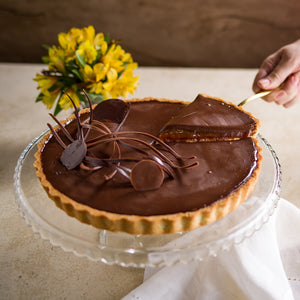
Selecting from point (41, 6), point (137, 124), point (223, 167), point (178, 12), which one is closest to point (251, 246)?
point (223, 167)

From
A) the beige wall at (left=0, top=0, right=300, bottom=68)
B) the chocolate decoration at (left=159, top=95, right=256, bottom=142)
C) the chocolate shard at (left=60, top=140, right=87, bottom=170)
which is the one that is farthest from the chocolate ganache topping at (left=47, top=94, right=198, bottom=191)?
the beige wall at (left=0, top=0, right=300, bottom=68)

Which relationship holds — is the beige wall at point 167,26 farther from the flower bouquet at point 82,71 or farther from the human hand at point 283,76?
the flower bouquet at point 82,71

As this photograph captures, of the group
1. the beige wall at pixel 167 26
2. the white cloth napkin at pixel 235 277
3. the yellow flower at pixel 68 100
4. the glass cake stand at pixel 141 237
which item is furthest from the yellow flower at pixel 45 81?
the beige wall at pixel 167 26

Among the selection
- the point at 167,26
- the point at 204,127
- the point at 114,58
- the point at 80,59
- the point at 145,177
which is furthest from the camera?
the point at 167,26

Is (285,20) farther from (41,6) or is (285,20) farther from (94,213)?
(94,213)

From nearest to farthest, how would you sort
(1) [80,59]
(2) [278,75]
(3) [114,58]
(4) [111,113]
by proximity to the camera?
(4) [111,113] < (1) [80,59] < (3) [114,58] < (2) [278,75]

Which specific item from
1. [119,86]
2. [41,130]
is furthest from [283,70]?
[41,130]

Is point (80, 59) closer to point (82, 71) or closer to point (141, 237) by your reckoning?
point (82, 71)

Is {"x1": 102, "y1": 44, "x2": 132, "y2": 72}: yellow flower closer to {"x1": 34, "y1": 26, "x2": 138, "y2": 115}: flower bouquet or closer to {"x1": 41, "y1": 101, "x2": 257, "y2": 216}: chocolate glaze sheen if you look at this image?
{"x1": 34, "y1": 26, "x2": 138, "y2": 115}: flower bouquet
